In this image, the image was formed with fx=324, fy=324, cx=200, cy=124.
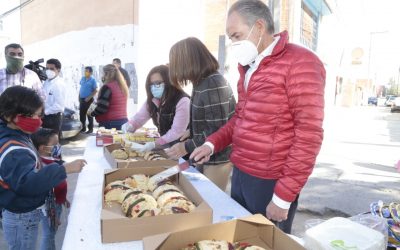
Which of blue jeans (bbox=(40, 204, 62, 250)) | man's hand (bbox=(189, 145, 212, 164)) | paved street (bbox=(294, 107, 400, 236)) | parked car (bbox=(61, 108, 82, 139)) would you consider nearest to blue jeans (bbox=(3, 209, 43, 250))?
blue jeans (bbox=(40, 204, 62, 250))

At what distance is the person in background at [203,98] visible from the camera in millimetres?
2197

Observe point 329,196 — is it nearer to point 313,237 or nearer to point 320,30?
point 313,237

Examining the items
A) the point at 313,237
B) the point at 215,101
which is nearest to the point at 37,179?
the point at 215,101

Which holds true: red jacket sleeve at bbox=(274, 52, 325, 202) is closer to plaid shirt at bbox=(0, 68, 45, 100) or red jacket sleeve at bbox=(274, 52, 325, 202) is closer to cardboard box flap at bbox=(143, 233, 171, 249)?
cardboard box flap at bbox=(143, 233, 171, 249)

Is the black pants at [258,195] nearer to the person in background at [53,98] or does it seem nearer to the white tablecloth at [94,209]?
the white tablecloth at [94,209]

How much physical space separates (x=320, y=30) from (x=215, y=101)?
17.1 metres

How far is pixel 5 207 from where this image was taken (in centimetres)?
184

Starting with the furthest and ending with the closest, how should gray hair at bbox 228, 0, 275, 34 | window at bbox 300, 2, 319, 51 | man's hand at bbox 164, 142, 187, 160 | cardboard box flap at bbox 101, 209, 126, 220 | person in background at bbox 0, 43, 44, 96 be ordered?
window at bbox 300, 2, 319, 51, person in background at bbox 0, 43, 44, 96, man's hand at bbox 164, 142, 187, 160, gray hair at bbox 228, 0, 275, 34, cardboard box flap at bbox 101, 209, 126, 220

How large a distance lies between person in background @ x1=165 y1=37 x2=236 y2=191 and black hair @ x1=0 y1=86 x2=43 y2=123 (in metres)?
0.89

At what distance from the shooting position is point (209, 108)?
2.20m

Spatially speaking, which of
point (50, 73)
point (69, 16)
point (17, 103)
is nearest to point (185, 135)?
point (17, 103)

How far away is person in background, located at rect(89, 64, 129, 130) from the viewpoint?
443cm

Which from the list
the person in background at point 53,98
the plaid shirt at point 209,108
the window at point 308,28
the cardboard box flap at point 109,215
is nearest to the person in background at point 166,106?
the plaid shirt at point 209,108

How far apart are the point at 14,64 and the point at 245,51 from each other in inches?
140
